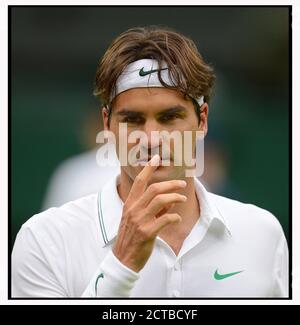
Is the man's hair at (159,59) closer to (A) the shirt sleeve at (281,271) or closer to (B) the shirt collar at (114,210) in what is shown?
(B) the shirt collar at (114,210)

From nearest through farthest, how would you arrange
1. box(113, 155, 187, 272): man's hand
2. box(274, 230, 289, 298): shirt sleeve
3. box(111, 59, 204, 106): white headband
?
box(113, 155, 187, 272): man's hand < box(111, 59, 204, 106): white headband < box(274, 230, 289, 298): shirt sleeve

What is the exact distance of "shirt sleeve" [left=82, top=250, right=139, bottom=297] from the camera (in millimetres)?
2621

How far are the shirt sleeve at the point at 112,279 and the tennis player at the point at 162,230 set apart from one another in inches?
1.4

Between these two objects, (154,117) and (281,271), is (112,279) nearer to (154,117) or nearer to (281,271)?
(154,117)

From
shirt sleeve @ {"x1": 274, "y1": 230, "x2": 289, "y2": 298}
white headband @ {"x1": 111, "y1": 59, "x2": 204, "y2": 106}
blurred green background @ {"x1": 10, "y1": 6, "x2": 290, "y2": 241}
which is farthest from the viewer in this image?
blurred green background @ {"x1": 10, "y1": 6, "x2": 290, "y2": 241}

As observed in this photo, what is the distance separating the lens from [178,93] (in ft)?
9.95

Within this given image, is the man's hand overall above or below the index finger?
below

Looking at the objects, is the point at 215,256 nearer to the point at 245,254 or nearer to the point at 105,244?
the point at 245,254

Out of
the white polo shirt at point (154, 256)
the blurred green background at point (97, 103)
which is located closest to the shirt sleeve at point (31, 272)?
the white polo shirt at point (154, 256)

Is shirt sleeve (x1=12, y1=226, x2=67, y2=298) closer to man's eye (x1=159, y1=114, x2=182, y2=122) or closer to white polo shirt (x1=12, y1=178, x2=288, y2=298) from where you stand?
white polo shirt (x1=12, y1=178, x2=288, y2=298)

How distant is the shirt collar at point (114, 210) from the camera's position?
3.03m

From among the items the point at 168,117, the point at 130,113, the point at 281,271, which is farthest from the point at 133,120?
the point at 281,271

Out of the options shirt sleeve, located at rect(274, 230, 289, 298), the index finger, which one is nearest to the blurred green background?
shirt sleeve, located at rect(274, 230, 289, 298)

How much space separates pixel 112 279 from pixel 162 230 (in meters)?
0.48
